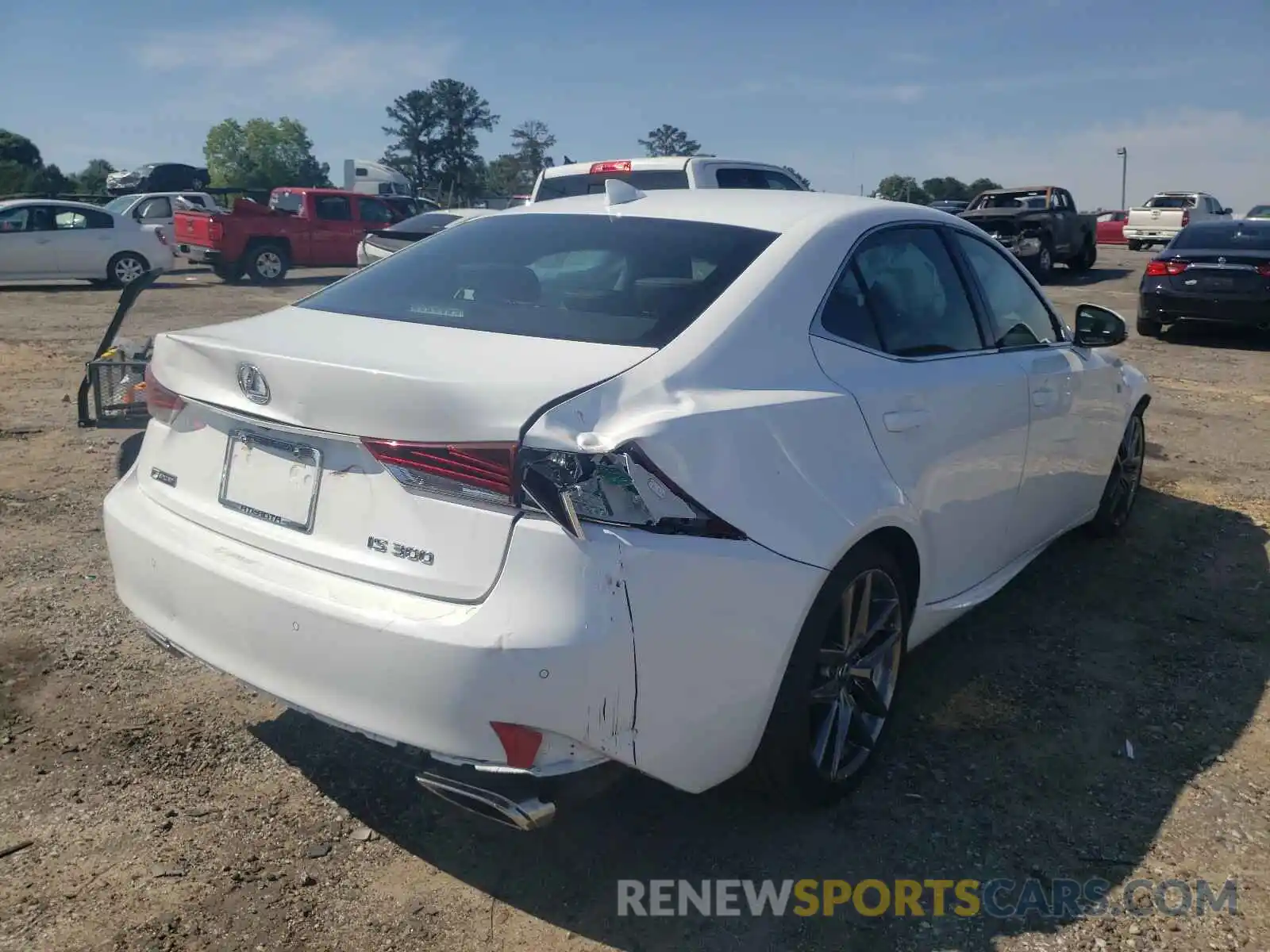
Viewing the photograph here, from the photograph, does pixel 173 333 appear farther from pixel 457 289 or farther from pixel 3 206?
pixel 3 206

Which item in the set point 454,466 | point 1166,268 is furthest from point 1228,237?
point 454,466

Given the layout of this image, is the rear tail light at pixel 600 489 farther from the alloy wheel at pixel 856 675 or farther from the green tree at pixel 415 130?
the green tree at pixel 415 130

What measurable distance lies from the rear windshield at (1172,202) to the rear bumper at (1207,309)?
22.2 metres

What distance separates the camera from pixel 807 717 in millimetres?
2615

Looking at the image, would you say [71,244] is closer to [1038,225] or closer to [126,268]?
[126,268]

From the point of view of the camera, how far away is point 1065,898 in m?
2.57

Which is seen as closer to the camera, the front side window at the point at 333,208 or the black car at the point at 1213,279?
the black car at the point at 1213,279

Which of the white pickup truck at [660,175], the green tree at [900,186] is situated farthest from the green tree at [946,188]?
the white pickup truck at [660,175]

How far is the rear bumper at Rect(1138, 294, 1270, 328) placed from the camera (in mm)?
11602

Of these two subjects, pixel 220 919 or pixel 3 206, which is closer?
pixel 220 919

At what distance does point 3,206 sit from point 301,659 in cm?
1794

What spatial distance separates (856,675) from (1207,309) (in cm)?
1096

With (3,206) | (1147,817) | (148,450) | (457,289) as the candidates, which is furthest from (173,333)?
(3,206)

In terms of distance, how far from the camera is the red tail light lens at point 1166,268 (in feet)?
40.0
